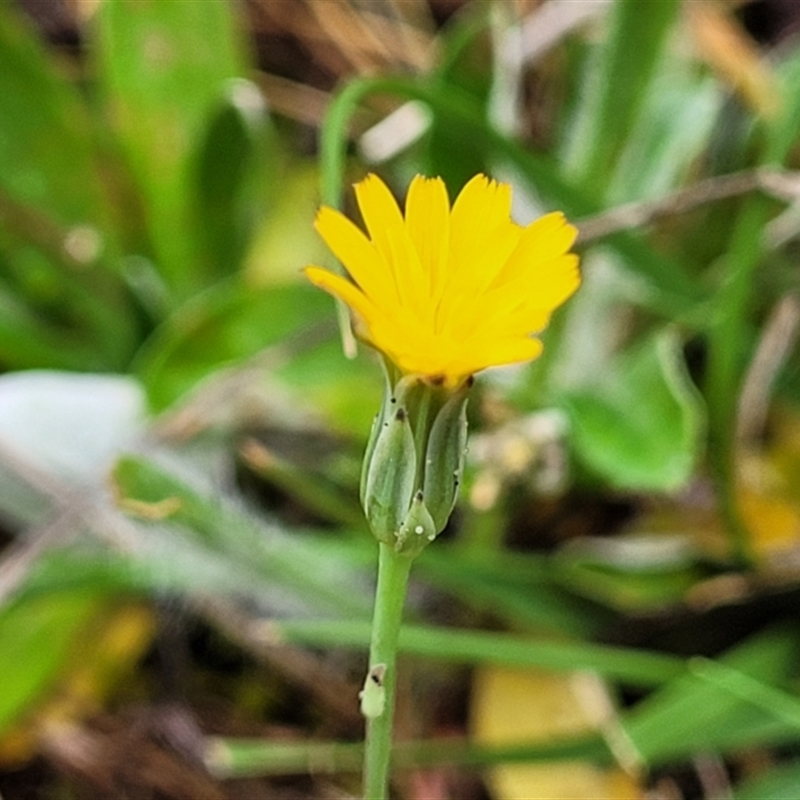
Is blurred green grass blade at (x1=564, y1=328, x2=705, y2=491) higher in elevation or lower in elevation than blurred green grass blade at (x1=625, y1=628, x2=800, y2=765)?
higher

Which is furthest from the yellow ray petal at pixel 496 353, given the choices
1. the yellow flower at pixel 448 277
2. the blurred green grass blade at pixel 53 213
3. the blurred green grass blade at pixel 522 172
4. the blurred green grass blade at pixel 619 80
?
the blurred green grass blade at pixel 53 213

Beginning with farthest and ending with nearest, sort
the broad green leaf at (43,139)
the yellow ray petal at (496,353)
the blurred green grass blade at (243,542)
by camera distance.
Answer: the broad green leaf at (43,139) < the blurred green grass blade at (243,542) < the yellow ray petal at (496,353)

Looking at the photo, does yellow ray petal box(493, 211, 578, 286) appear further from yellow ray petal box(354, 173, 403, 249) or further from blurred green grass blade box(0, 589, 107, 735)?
blurred green grass blade box(0, 589, 107, 735)

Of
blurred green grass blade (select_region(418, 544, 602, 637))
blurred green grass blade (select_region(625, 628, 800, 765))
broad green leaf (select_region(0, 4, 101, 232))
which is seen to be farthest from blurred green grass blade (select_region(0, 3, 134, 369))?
blurred green grass blade (select_region(625, 628, 800, 765))

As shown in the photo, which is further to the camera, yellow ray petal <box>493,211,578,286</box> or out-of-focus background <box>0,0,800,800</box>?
out-of-focus background <box>0,0,800,800</box>

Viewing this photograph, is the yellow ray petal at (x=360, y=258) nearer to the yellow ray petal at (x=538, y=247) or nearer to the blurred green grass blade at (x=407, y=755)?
the yellow ray petal at (x=538, y=247)

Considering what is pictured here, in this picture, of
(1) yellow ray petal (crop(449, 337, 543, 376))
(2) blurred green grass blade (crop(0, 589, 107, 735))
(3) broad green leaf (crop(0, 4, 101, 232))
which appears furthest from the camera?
(3) broad green leaf (crop(0, 4, 101, 232))

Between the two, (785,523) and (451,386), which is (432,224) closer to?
(451,386)
